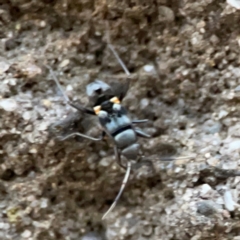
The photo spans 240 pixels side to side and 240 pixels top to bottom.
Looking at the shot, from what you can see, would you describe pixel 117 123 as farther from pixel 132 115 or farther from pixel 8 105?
pixel 8 105

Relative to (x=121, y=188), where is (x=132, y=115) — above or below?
above

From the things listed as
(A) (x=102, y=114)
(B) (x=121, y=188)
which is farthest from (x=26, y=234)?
(A) (x=102, y=114)

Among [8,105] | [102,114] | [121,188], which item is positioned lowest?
[121,188]

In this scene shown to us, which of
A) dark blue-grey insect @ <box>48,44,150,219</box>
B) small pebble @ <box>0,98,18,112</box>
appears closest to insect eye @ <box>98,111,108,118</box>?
dark blue-grey insect @ <box>48,44,150,219</box>

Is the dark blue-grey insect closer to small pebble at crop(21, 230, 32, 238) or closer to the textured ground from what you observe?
Result: the textured ground

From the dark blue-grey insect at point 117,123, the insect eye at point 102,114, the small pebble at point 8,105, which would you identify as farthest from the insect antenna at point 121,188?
the small pebble at point 8,105

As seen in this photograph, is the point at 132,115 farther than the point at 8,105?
Yes
